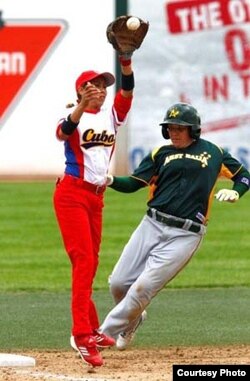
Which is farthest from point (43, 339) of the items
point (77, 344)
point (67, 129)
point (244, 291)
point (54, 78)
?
point (54, 78)

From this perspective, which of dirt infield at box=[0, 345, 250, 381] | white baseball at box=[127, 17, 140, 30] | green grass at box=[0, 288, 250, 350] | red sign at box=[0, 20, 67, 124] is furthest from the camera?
red sign at box=[0, 20, 67, 124]

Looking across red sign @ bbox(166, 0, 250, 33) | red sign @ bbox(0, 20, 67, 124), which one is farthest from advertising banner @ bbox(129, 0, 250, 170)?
red sign @ bbox(0, 20, 67, 124)

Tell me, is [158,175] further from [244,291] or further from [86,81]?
[244,291]

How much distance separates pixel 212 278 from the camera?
1337 centimetres

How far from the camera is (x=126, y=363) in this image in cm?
859

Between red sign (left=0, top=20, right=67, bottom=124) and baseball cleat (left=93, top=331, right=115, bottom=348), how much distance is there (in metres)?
17.5

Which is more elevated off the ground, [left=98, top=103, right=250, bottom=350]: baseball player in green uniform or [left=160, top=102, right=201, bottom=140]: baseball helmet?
[left=160, top=102, right=201, bottom=140]: baseball helmet

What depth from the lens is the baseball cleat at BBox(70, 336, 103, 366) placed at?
8.33m

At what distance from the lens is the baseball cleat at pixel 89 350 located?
8328mm

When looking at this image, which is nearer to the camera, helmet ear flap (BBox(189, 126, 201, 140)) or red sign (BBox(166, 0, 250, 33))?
helmet ear flap (BBox(189, 126, 201, 140))

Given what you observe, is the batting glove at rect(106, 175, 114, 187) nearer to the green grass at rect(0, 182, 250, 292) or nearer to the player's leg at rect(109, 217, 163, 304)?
the player's leg at rect(109, 217, 163, 304)

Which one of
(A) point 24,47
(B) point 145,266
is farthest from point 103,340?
(A) point 24,47

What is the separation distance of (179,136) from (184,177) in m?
0.28

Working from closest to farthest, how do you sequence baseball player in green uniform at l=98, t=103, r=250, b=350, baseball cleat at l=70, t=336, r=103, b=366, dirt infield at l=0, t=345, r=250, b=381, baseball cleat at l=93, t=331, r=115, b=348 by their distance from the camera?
1. dirt infield at l=0, t=345, r=250, b=381
2. baseball cleat at l=70, t=336, r=103, b=366
3. baseball player in green uniform at l=98, t=103, r=250, b=350
4. baseball cleat at l=93, t=331, r=115, b=348
